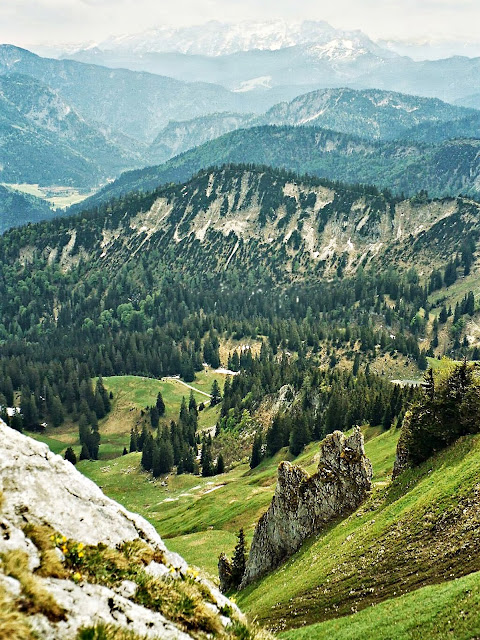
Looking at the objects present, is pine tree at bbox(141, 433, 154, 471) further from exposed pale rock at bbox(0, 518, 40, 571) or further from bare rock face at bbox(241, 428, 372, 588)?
exposed pale rock at bbox(0, 518, 40, 571)

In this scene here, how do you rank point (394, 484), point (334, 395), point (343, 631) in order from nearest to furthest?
point (343, 631) < point (394, 484) < point (334, 395)

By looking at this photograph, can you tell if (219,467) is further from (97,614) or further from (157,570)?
(97,614)

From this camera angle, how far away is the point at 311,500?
62844 millimetres

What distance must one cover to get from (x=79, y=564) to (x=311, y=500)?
4944cm

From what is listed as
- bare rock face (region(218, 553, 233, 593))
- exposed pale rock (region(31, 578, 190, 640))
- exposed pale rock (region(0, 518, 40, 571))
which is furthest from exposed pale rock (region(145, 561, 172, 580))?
bare rock face (region(218, 553, 233, 593))

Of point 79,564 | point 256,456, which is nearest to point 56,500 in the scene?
point 79,564

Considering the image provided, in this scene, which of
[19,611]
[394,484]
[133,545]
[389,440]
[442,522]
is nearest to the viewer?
[19,611]

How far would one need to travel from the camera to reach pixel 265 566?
6353 cm

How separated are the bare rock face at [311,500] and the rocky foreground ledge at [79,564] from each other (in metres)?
43.2

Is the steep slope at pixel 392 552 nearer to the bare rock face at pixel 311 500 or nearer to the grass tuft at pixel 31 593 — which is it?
the bare rock face at pixel 311 500

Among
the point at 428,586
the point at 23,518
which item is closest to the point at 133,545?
the point at 23,518

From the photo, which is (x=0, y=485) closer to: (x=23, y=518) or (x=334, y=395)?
(x=23, y=518)

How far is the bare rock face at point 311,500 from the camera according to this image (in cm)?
6203

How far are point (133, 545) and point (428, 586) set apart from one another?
80.6ft
